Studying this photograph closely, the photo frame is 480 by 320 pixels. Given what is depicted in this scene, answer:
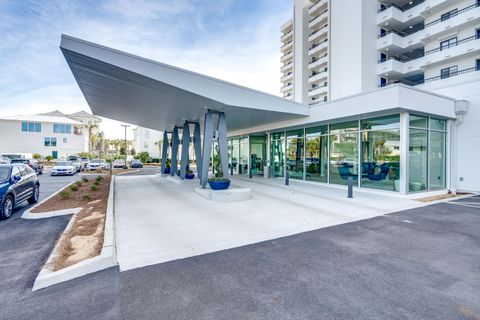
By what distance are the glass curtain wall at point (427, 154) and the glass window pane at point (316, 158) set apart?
3.89 meters

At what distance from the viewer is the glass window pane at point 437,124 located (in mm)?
10531

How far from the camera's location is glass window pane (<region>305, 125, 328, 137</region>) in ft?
41.8

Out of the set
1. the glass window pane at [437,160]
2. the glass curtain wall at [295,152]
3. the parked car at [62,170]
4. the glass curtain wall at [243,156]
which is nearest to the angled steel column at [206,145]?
the glass curtain wall at [295,152]

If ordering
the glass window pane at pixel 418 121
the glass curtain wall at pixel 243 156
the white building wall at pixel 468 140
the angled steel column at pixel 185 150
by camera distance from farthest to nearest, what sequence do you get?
1. the glass curtain wall at pixel 243 156
2. the angled steel column at pixel 185 150
3. the white building wall at pixel 468 140
4. the glass window pane at pixel 418 121

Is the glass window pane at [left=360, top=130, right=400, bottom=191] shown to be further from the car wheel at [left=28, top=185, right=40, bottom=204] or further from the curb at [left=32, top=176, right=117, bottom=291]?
the car wheel at [left=28, top=185, right=40, bottom=204]

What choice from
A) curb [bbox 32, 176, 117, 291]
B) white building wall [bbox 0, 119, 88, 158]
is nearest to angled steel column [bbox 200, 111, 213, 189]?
curb [bbox 32, 176, 117, 291]

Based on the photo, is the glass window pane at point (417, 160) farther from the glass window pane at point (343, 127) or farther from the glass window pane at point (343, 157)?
the glass window pane at point (343, 127)

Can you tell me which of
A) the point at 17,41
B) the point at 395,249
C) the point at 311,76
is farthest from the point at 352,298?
the point at 311,76

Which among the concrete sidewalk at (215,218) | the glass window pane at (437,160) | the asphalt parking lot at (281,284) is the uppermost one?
the glass window pane at (437,160)

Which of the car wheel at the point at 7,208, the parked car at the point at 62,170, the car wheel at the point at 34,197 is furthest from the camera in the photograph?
the parked car at the point at 62,170

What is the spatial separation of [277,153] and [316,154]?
371 centimetres

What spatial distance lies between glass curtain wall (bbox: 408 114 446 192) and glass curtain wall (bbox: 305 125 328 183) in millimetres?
3881

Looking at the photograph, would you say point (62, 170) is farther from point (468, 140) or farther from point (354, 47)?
point (354, 47)

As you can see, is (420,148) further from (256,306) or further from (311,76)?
(311,76)
